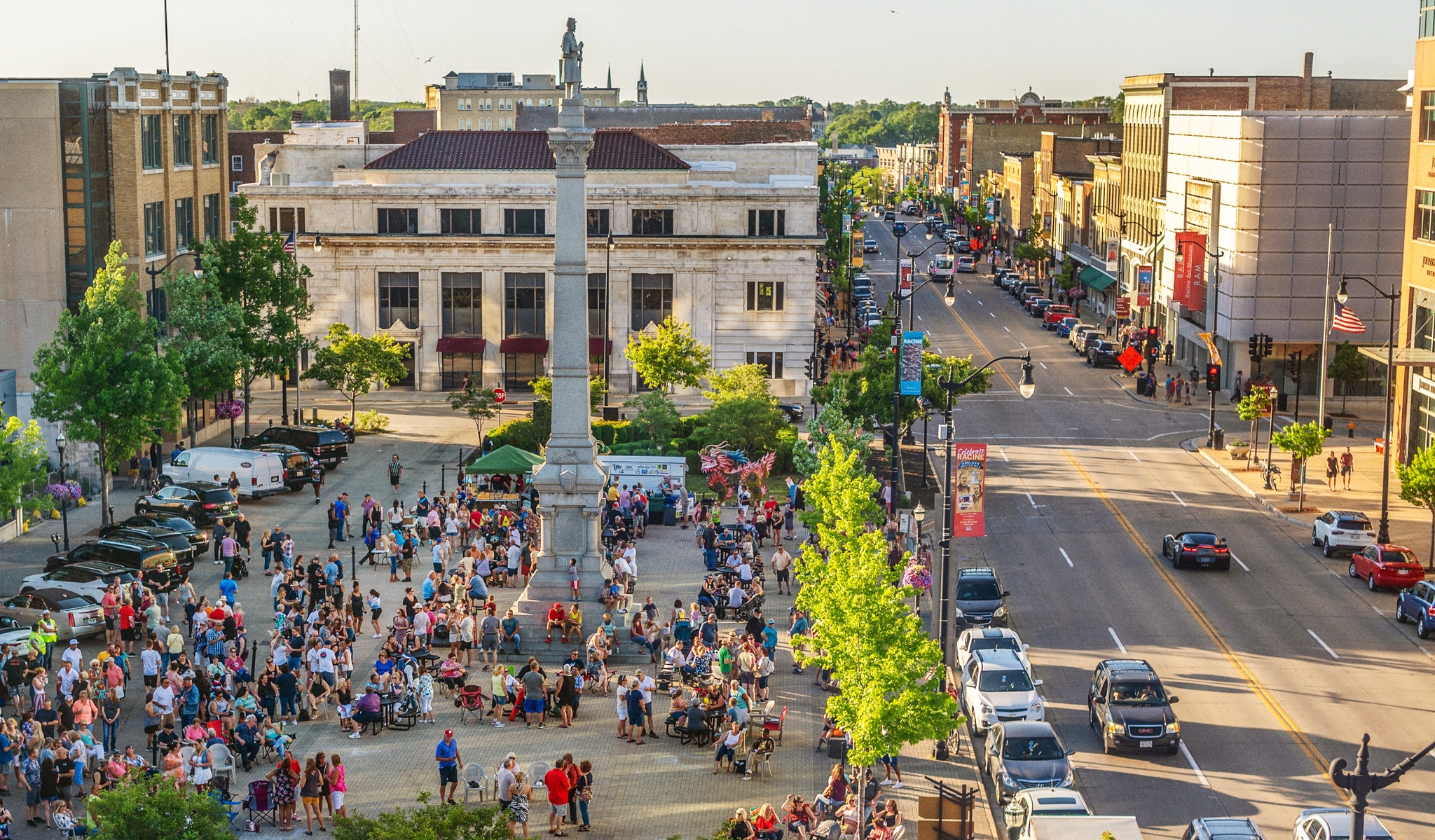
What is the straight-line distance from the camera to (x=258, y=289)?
67.1 meters

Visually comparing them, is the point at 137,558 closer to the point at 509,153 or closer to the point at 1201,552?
the point at 1201,552

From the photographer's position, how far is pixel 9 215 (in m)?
59.1

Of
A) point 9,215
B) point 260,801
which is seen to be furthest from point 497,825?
point 9,215

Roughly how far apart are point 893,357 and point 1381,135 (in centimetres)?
2775

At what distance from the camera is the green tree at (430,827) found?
70.8 feet

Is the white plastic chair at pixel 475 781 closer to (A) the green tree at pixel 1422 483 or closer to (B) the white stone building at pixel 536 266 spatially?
(A) the green tree at pixel 1422 483

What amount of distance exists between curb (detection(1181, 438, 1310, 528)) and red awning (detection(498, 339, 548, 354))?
106ft

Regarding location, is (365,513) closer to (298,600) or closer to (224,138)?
(298,600)

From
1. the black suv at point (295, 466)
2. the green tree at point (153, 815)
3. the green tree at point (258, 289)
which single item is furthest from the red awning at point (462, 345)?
the green tree at point (153, 815)

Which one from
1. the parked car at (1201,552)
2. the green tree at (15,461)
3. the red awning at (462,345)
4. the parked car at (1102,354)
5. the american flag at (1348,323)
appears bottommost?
the parked car at (1201,552)

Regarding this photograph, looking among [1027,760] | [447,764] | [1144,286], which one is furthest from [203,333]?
[1144,286]

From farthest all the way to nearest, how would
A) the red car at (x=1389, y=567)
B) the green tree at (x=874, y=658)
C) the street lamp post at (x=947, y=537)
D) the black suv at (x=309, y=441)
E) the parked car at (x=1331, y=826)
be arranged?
the black suv at (x=309, y=441) < the red car at (x=1389, y=567) < the street lamp post at (x=947, y=537) < the green tree at (x=874, y=658) < the parked car at (x=1331, y=826)

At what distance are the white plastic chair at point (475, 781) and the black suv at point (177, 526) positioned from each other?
19474mm

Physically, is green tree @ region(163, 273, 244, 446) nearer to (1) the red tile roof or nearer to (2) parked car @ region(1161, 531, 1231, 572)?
(1) the red tile roof
